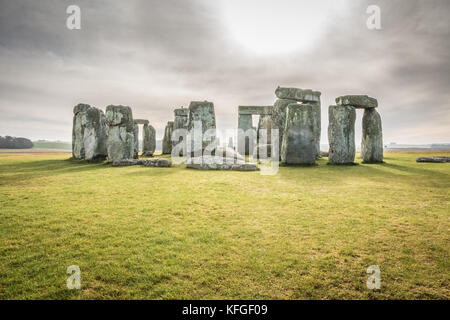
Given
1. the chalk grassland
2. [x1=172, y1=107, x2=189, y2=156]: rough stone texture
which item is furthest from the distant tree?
the chalk grassland

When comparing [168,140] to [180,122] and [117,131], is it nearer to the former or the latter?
[180,122]

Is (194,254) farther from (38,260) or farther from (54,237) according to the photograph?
(54,237)

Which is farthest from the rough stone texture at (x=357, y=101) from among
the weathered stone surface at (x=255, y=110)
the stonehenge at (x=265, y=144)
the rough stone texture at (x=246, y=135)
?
the rough stone texture at (x=246, y=135)

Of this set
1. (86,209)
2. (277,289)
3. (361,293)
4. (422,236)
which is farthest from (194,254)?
(422,236)

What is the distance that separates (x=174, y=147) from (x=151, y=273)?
47.0ft

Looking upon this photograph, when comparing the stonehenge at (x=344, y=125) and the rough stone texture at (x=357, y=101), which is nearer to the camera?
the stonehenge at (x=344, y=125)

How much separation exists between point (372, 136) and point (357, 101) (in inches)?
77.8

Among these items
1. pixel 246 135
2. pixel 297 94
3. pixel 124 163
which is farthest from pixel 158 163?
pixel 246 135

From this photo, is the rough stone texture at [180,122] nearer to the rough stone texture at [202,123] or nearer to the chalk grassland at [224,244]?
the rough stone texture at [202,123]

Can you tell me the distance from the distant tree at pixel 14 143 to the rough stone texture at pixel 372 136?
153 feet

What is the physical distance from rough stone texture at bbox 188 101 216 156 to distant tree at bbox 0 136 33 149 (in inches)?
1556

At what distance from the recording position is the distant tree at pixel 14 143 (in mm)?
34338

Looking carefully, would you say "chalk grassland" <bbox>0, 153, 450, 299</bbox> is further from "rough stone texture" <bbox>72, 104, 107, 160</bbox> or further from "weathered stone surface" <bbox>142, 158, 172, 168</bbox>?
"rough stone texture" <bbox>72, 104, 107, 160</bbox>

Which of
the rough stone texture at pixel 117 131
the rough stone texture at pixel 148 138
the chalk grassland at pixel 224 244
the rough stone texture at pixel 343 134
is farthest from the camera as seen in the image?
the rough stone texture at pixel 148 138
